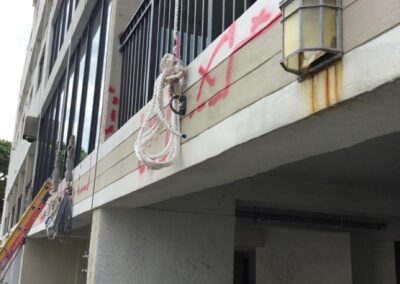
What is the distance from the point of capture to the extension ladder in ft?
31.4

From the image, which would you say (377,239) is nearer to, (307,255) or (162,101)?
(307,255)

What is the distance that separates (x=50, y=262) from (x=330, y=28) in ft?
36.3

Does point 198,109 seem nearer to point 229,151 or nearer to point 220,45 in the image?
point 220,45

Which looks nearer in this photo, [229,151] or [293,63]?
[293,63]

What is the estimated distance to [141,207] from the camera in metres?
5.45

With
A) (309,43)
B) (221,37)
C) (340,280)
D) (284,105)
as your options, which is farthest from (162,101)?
(340,280)

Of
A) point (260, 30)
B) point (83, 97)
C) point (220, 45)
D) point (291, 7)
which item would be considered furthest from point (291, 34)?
point (83, 97)

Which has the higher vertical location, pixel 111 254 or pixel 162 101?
pixel 162 101

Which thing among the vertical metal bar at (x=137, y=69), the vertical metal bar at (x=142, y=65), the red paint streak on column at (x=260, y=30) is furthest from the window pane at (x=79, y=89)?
the red paint streak on column at (x=260, y=30)

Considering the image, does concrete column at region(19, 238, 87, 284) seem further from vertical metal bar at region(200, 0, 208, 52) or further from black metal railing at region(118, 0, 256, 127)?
vertical metal bar at region(200, 0, 208, 52)

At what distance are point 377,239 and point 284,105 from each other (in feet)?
21.8

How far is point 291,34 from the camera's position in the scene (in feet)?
7.34

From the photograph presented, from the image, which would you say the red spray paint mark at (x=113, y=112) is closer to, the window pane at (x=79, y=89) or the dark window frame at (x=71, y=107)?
the dark window frame at (x=71, y=107)

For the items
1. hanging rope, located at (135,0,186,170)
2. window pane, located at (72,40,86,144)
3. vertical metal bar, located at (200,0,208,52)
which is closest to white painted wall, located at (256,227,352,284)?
window pane, located at (72,40,86,144)
